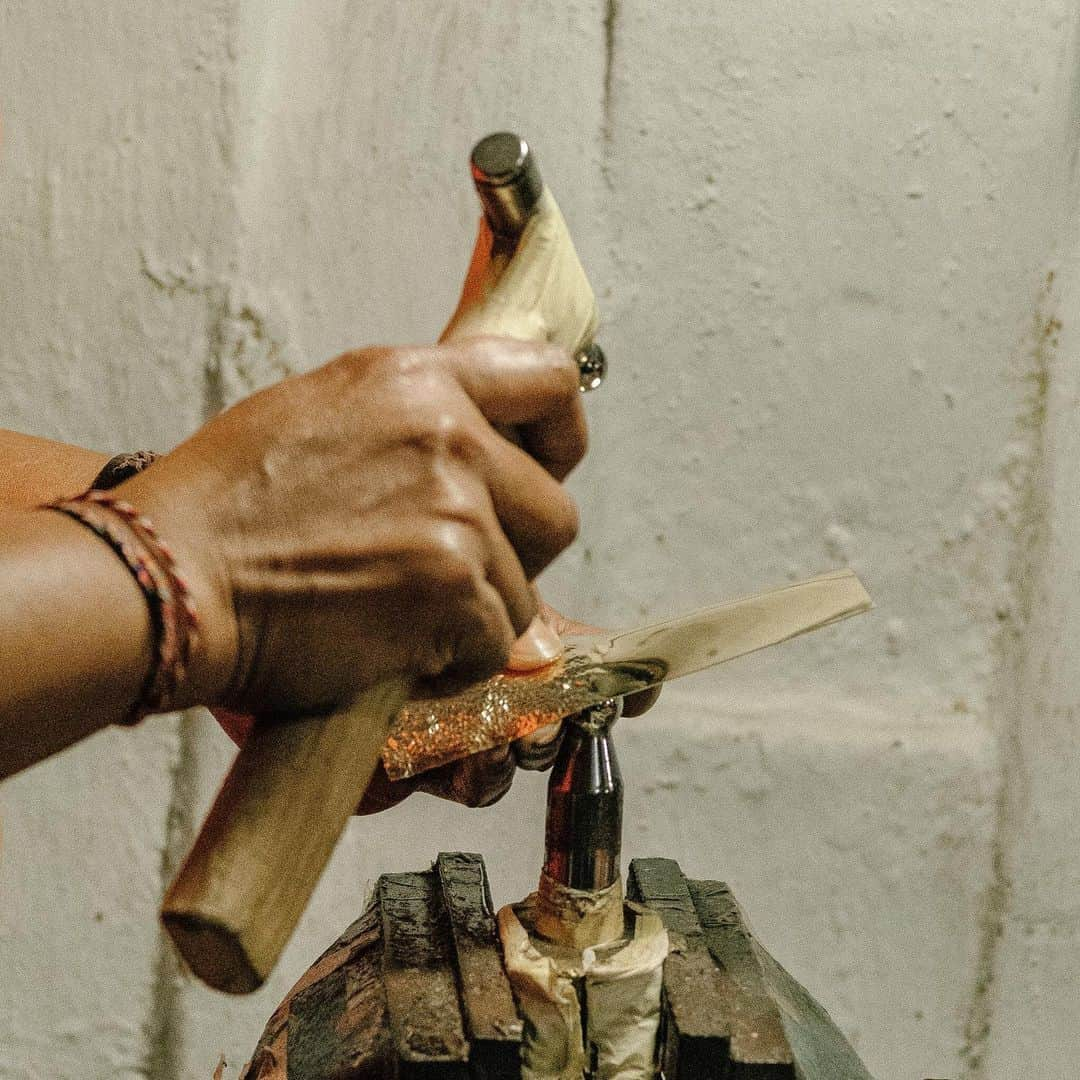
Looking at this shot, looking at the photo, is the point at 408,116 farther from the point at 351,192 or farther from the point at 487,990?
the point at 487,990

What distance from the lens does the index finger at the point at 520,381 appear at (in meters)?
0.52

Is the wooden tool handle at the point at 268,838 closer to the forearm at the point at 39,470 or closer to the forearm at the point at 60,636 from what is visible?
the forearm at the point at 60,636

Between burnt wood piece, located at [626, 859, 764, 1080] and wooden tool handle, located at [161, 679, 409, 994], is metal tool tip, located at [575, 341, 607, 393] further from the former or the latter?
burnt wood piece, located at [626, 859, 764, 1080]

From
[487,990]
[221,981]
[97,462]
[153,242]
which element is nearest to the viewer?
[221,981]

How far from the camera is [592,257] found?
115 cm

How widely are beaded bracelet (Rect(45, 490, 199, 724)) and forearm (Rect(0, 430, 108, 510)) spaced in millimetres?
400

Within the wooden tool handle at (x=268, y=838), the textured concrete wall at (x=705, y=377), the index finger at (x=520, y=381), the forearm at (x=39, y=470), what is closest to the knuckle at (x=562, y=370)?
the index finger at (x=520, y=381)

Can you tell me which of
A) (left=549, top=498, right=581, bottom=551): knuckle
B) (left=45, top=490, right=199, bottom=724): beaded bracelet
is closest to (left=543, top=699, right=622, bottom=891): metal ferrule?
(left=549, top=498, right=581, bottom=551): knuckle

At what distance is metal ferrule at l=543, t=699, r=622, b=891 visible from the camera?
0.66 meters

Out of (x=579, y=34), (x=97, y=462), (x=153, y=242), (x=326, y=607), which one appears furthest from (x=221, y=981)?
(x=579, y=34)

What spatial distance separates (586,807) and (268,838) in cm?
23

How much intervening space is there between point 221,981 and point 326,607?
0.15 m

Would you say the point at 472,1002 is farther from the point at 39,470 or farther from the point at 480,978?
the point at 39,470

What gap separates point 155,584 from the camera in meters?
0.46
